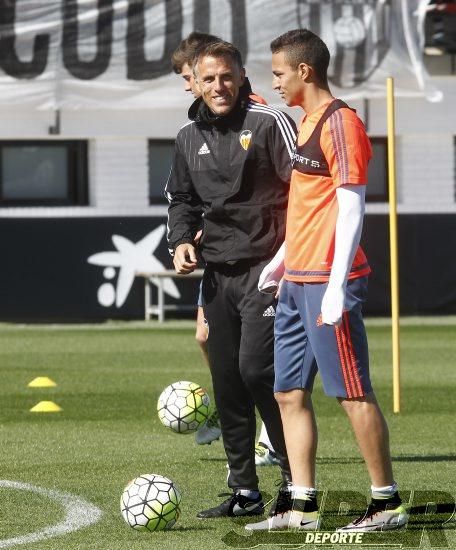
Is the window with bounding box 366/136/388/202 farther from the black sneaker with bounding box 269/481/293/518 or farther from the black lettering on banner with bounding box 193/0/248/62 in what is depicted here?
the black sneaker with bounding box 269/481/293/518

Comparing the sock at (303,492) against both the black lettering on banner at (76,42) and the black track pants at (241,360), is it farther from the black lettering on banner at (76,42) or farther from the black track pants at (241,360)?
the black lettering on banner at (76,42)

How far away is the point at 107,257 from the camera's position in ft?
81.3

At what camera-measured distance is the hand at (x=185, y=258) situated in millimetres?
7223

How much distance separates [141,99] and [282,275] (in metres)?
18.7

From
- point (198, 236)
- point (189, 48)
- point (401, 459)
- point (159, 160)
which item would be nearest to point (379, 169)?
point (159, 160)

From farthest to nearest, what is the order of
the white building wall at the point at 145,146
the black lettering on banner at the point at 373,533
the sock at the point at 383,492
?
the white building wall at the point at 145,146 < the sock at the point at 383,492 < the black lettering on banner at the point at 373,533

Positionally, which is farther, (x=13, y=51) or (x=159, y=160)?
(x=159, y=160)

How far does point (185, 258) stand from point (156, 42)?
59.9 ft

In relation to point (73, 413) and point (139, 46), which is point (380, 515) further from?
point (139, 46)

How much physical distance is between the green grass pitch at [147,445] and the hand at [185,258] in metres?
1.17

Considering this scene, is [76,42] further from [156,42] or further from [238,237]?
[238,237]

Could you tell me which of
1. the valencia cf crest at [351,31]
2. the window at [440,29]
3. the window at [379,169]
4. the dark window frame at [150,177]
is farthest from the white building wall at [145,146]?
the valencia cf crest at [351,31]

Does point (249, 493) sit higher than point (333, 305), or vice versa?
point (333, 305)

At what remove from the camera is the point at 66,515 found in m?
7.13
